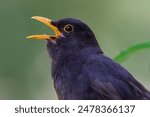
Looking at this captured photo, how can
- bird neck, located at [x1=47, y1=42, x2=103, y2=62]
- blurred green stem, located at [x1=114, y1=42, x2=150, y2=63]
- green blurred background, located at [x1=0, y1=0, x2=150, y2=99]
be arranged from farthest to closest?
green blurred background, located at [x1=0, y1=0, x2=150, y2=99], bird neck, located at [x1=47, y1=42, x2=103, y2=62], blurred green stem, located at [x1=114, y1=42, x2=150, y2=63]

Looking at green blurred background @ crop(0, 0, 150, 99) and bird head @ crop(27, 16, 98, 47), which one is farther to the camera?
green blurred background @ crop(0, 0, 150, 99)

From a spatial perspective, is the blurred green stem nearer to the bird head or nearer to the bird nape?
the bird nape

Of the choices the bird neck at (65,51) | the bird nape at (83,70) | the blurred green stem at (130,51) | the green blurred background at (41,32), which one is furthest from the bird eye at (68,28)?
the green blurred background at (41,32)

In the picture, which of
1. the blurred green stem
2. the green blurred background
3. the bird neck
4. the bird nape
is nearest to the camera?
the blurred green stem

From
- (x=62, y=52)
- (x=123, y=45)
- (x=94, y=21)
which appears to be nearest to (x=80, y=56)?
(x=62, y=52)

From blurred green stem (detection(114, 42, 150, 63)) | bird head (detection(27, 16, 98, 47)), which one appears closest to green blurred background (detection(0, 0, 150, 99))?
bird head (detection(27, 16, 98, 47))

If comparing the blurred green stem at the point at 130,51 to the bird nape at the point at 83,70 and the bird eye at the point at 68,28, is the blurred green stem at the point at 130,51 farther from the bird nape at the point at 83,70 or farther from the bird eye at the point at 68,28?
the bird eye at the point at 68,28
